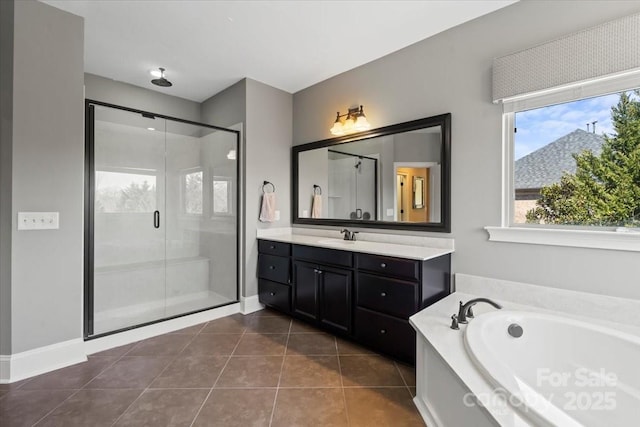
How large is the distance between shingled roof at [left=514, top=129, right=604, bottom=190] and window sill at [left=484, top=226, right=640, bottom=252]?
0.33 meters

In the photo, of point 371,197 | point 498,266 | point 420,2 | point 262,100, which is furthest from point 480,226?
point 262,100

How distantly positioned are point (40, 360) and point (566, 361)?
3324 mm

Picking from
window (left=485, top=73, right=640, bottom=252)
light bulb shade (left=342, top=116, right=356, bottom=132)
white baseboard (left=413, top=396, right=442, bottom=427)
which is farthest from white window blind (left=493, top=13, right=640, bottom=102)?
white baseboard (left=413, top=396, right=442, bottom=427)

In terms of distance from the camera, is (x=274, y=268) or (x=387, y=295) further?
(x=274, y=268)

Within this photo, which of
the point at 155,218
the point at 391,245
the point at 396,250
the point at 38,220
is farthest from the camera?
the point at 155,218

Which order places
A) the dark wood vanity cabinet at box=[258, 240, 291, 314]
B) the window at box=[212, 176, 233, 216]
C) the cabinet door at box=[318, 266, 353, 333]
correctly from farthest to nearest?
the window at box=[212, 176, 233, 216] → the dark wood vanity cabinet at box=[258, 240, 291, 314] → the cabinet door at box=[318, 266, 353, 333]

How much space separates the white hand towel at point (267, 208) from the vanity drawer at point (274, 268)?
0.42 metres

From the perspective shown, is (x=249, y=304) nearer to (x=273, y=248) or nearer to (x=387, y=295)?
(x=273, y=248)

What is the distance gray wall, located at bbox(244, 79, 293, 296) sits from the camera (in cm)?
319

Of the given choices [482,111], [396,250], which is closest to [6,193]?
[396,250]

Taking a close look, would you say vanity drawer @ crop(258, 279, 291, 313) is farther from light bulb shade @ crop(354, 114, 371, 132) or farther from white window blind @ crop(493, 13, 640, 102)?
white window blind @ crop(493, 13, 640, 102)

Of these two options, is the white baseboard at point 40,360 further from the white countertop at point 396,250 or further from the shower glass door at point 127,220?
the white countertop at point 396,250

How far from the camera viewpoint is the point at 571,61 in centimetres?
174

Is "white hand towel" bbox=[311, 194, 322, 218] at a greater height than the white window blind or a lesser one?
lesser
